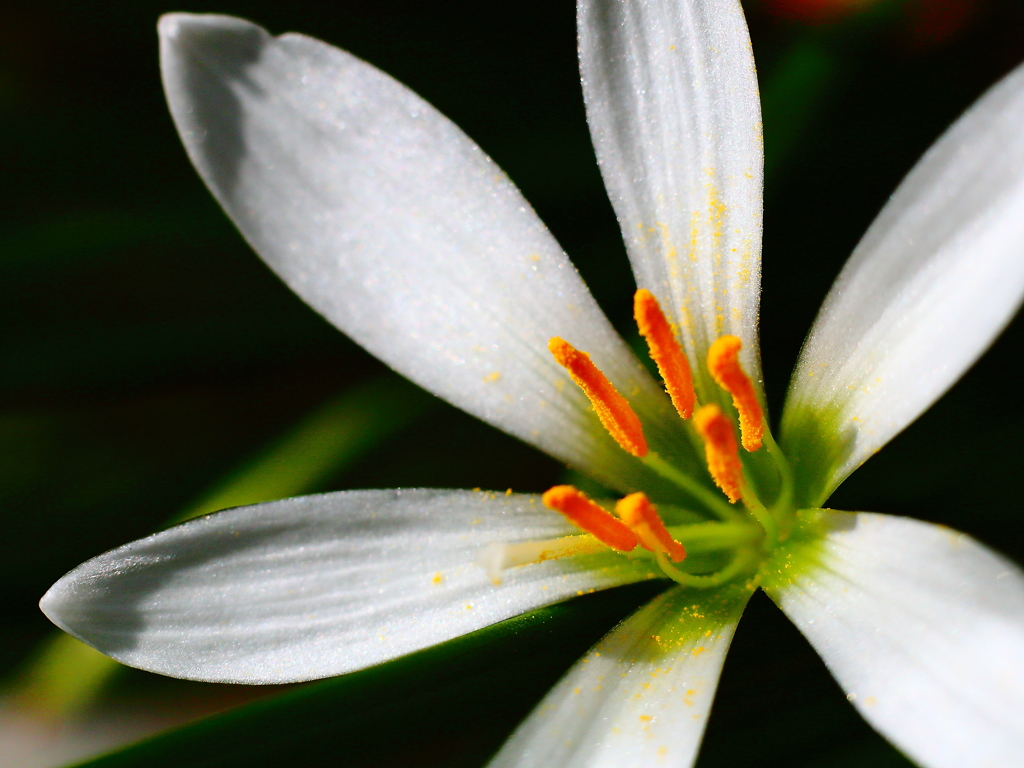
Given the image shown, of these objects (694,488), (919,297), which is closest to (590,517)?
(694,488)

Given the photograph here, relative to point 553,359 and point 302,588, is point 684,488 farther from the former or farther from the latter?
point 302,588

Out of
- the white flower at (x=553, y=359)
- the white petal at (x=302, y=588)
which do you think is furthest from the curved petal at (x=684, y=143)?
the white petal at (x=302, y=588)

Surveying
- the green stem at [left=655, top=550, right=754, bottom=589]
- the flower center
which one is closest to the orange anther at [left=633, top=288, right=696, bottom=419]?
the flower center

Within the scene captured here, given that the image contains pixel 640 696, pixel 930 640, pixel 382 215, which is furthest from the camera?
pixel 382 215

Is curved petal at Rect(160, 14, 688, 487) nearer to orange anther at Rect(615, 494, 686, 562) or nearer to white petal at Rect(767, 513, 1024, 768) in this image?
orange anther at Rect(615, 494, 686, 562)

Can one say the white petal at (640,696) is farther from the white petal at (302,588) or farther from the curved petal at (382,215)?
the curved petal at (382,215)

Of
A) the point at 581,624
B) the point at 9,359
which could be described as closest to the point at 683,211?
the point at 581,624
